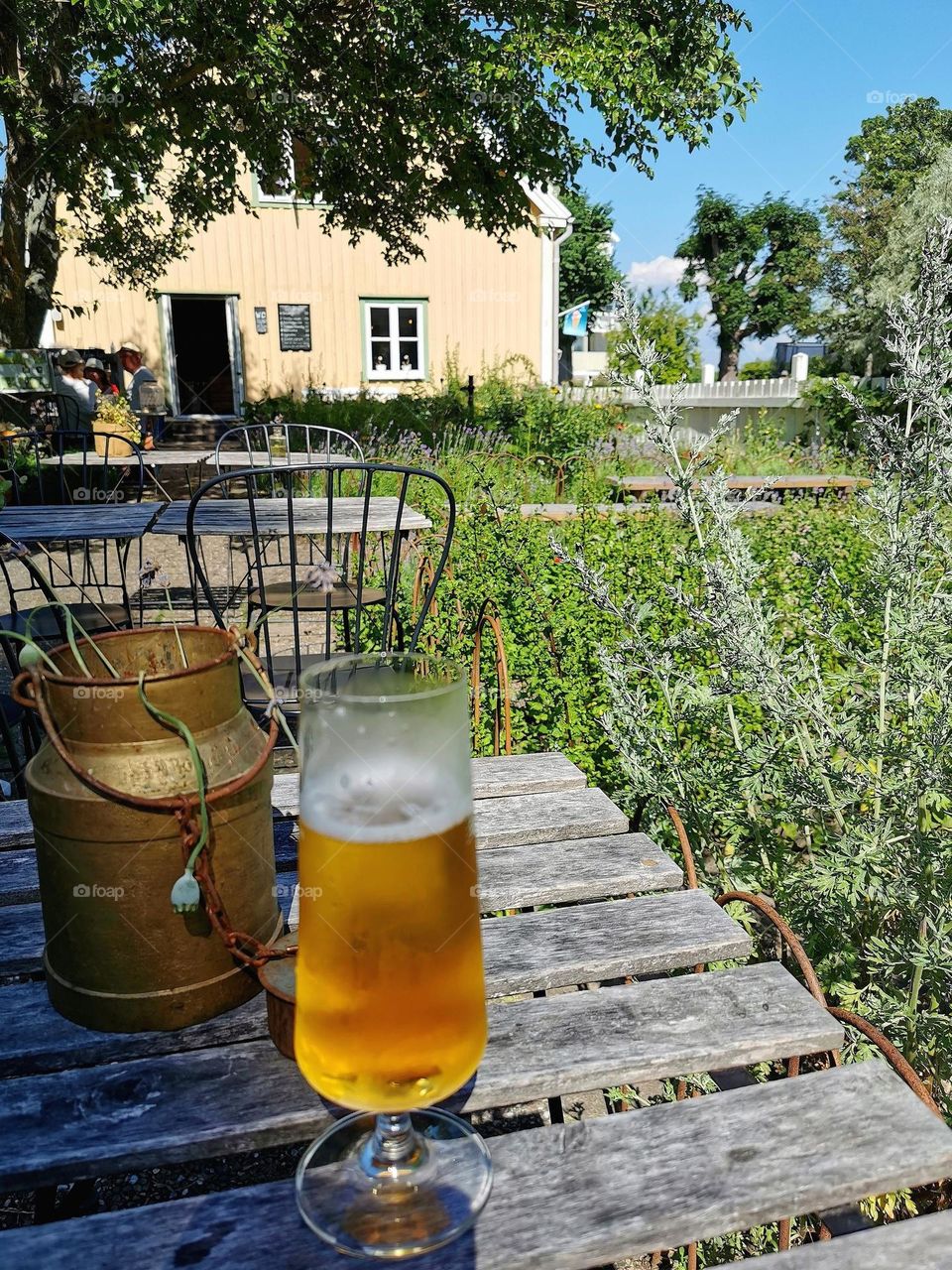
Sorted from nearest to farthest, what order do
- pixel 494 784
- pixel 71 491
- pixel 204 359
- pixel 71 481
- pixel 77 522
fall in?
pixel 494 784
pixel 77 522
pixel 71 491
pixel 71 481
pixel 204 359

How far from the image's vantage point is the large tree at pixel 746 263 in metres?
48.9

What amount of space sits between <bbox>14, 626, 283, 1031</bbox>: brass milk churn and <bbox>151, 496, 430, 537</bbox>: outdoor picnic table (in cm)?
190

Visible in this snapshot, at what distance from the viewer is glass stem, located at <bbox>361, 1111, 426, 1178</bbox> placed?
0.79m

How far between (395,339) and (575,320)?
966 inches

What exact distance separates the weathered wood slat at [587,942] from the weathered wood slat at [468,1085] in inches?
1.6

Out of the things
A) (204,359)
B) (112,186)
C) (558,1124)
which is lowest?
(558,1124)

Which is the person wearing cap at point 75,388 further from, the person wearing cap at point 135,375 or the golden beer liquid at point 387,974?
the golden beer liquid at point 387,974

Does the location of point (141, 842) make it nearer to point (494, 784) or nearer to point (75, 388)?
point (494, 784)

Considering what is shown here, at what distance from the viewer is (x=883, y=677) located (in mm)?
1949

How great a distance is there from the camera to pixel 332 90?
9.16 metres

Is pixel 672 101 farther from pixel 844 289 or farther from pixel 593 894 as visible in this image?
pixel 844 289

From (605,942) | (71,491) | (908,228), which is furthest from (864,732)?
(908,228)

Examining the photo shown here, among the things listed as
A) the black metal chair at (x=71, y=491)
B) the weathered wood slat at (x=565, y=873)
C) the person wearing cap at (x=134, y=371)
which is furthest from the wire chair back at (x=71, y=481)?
the weathered wood slat at (x=565, y=873)

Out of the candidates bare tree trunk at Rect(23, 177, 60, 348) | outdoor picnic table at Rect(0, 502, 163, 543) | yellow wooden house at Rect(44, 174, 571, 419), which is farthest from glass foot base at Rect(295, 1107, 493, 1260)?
yellow wooden house at Rect(44, 174, 571, 419)
